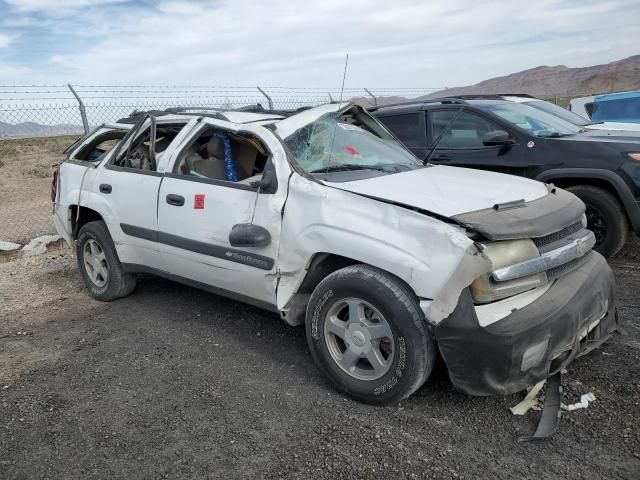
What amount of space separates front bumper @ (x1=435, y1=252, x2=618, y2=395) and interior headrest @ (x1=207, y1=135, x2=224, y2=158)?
2363 mm

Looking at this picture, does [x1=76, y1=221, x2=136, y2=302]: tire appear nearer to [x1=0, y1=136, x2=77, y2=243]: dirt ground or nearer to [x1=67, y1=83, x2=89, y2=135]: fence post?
[x1=0, y1=136, x2=77, y2=243]: dirt ground

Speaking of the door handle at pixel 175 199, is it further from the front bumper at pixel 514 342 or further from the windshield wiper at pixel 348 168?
the front bumper at pixel 514 342

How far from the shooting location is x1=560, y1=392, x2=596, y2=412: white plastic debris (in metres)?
3.06

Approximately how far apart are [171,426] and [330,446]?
93 centimetres

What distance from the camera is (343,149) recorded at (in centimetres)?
402

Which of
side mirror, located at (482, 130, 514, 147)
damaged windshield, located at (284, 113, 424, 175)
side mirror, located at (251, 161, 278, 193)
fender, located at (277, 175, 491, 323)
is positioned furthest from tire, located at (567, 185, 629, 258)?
side mirror, located at (251, 161, 278, 193)

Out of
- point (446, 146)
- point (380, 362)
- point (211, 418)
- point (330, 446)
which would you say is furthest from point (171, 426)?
point (446, 146)

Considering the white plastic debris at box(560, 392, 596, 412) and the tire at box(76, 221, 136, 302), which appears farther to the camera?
the tire at box(76, 221, 136, 302)

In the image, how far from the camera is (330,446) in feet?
9.27

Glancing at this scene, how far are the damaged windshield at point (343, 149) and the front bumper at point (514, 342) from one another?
1451 millimetres

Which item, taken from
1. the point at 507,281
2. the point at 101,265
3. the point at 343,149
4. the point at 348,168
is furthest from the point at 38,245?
the point at 507,281

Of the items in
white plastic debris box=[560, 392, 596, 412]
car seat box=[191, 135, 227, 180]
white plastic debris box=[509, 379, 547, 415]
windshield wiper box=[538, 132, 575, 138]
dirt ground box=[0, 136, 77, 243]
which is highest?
windshield wiper box=[538, 132, 575, 138]

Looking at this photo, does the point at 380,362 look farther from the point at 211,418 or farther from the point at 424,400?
the point at 211,418

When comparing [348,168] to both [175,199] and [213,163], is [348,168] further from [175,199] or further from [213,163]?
[175,199]
